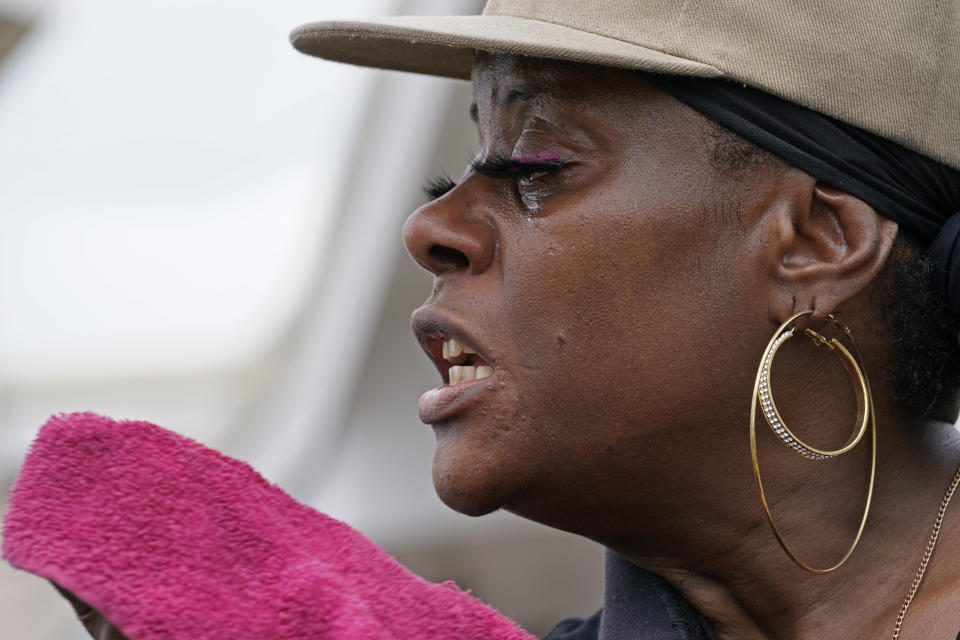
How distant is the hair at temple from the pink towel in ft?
2.00

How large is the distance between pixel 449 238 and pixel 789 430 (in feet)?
1.46

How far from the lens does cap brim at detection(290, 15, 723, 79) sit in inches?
48.4

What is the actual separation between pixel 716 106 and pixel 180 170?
2.44 metres

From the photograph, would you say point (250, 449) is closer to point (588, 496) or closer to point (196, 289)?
point (196, 289)

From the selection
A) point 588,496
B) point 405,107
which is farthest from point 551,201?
point 405,107

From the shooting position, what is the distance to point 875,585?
135 centimetres

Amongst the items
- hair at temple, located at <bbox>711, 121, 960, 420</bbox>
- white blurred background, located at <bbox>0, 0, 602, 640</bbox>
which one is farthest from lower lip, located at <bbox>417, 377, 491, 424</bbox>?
white blurred background, located at <bbox>0, 0, 602, 640</bbox>

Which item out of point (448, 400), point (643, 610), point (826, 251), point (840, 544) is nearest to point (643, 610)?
point (643, 610)

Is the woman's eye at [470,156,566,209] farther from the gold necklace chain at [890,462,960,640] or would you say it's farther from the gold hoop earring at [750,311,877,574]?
the gold necklace chain at [890,462,960,640]

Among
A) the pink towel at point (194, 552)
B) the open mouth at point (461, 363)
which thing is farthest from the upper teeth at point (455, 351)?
the pink towel at point (194, 552)

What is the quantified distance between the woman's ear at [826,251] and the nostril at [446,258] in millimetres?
359

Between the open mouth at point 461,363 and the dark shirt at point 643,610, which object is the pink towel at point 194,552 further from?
the dark shirt at point 643,610

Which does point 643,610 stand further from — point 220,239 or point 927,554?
point 220,239

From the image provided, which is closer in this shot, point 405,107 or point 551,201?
point 551,201
